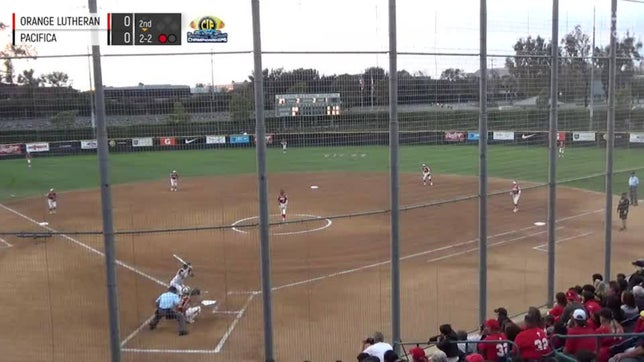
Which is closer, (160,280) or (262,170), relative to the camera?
(262,170)

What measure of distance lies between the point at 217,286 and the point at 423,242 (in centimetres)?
805

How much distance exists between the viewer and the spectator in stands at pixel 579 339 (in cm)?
782

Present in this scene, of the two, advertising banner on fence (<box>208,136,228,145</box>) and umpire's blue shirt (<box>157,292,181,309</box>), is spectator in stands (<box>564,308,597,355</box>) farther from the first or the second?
umpire's blue shirt (<box>157,292,181,309</box>)

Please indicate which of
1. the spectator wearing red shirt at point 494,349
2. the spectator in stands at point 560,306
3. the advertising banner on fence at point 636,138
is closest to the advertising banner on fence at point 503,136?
the advertising banner on fence at point 636,138

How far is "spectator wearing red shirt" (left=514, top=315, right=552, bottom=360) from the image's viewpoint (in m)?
7.56

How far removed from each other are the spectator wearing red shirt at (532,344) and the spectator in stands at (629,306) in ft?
7.15

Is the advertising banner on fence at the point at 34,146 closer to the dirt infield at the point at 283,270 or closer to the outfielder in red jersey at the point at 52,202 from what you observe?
the dirt infield at the point at 283,270

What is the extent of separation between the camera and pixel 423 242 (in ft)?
71.9

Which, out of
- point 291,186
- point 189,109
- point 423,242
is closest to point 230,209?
point 291,186

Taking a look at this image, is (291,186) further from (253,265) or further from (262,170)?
(262,170)

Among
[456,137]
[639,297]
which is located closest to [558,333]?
[639,297]

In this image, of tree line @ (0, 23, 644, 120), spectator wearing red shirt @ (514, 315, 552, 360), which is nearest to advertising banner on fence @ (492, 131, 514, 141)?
tree line @ (0, 23, 644, 120)

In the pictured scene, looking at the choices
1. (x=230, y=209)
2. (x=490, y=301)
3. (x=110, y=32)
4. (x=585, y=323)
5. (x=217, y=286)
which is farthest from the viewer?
(x=230, y=209)

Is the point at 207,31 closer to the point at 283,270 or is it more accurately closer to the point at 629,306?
the point at 629,306
